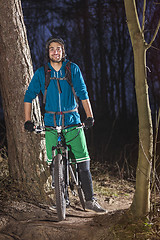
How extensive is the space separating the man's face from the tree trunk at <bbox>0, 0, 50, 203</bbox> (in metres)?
0.90

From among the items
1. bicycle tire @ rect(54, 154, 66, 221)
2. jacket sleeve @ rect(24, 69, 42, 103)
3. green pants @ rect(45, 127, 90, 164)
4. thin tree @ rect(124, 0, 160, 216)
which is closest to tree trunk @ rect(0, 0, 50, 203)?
jacket sleeve @ rect(24, 69, 42, 103)

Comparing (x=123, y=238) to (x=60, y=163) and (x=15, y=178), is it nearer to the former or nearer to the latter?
(x=60, y=163)

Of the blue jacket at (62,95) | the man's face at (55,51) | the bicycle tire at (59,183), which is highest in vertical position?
the man's face at (55,51)

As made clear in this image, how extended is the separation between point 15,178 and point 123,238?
7.51 ft

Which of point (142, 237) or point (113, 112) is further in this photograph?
point (113, 112)

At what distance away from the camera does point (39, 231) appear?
3824 mm

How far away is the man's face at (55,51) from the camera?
12.9 ft

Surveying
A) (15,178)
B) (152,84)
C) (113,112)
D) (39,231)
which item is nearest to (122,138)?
(113,112)

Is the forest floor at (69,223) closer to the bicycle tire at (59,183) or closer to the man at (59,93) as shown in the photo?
the bicycle tire at (59,183)

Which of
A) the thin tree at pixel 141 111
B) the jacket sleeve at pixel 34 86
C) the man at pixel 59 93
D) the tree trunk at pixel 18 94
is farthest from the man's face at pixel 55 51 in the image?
the thin tree at pixel 141 111

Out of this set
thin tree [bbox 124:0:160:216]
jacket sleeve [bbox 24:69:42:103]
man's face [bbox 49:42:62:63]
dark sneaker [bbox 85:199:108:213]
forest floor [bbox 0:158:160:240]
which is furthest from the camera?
dark sneaker [bbox 85:199:108:213]

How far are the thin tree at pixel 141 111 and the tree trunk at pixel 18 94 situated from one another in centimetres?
184

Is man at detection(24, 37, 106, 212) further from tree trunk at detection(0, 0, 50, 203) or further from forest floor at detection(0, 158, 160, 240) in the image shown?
forest floor at detection(0, 158, 160, 240)

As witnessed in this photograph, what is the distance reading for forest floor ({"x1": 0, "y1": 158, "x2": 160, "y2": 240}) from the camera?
340cm
